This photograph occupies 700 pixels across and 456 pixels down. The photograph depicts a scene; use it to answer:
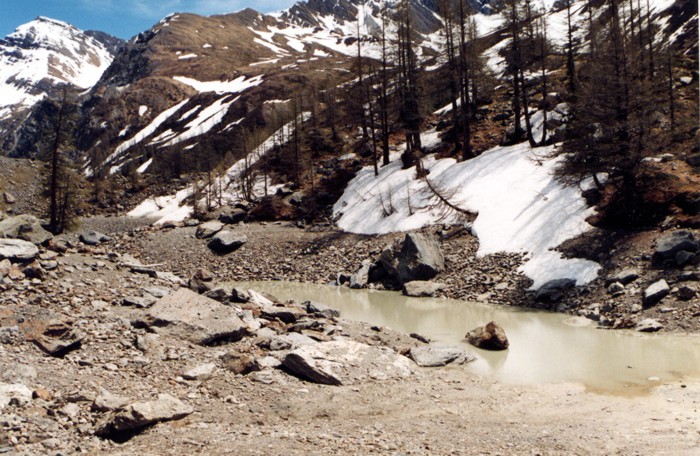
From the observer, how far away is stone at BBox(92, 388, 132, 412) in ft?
26.2

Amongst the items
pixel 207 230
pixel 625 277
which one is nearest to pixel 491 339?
pixel 625 277

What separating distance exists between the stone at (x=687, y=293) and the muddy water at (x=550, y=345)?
86.1 inches

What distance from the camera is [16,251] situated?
47.2 feet

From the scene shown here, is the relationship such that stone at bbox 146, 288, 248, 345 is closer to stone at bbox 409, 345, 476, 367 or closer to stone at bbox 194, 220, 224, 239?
stone at bbox 409, 345, 476, 367

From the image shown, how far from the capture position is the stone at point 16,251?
14.1 meters

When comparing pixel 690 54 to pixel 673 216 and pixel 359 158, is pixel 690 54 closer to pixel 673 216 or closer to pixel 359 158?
→ pixel 359 158

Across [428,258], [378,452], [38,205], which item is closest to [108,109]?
[38,205]

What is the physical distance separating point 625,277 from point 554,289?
263 centimetres

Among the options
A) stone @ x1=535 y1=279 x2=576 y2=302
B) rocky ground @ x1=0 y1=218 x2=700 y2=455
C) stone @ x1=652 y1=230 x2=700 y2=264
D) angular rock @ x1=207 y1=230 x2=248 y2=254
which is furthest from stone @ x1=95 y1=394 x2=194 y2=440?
angular rock @ x1=207 y1=230 x2=248 y2=254

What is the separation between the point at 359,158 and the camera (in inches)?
1826

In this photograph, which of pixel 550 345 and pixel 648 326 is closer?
pixel 550 345

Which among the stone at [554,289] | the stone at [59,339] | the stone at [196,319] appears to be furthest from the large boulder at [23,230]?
the stone at [554,289]

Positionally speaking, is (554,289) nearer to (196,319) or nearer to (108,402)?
(196,319)

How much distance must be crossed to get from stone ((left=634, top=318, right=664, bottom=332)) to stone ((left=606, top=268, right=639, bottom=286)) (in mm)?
2678
